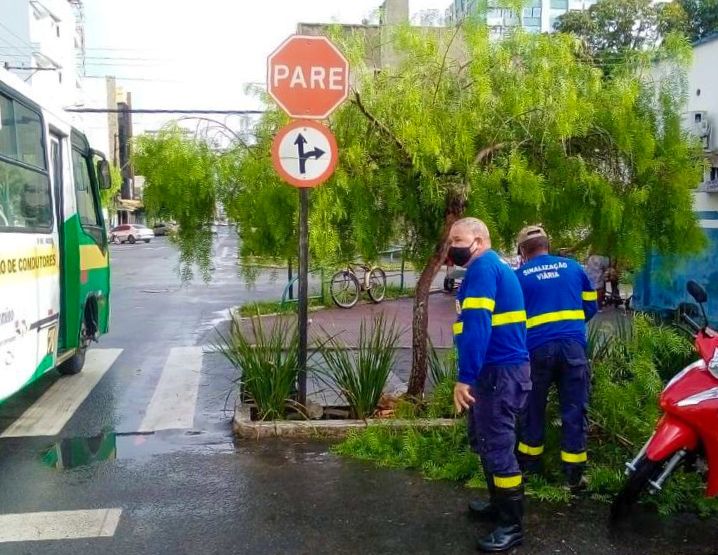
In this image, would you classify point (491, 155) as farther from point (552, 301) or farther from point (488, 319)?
point (488, 319)

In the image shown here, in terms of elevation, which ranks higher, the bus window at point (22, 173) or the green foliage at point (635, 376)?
the bus window at point (22, 173)

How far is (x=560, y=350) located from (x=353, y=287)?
1087 cm

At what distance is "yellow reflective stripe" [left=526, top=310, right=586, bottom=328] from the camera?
508 cm

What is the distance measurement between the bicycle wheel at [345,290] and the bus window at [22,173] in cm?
875

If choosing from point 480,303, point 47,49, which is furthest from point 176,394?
point 47,49

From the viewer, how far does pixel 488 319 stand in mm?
4152

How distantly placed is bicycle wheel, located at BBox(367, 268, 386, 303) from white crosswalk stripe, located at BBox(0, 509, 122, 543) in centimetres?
1145

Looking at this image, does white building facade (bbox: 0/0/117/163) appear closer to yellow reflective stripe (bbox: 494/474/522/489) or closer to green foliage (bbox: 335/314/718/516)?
green foliage (bbox: 335/314/718/516)

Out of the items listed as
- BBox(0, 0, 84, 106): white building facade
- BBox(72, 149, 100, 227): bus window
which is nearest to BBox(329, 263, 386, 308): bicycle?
BBox(72, 149, 100, 227): bus window

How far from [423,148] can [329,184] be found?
84 centimetres

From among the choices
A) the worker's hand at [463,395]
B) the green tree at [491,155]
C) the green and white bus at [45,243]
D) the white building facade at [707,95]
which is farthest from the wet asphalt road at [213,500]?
the white building facade at [707,95]

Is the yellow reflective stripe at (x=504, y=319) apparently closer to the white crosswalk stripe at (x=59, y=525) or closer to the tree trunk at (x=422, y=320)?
the tree trunk at (x=422, y=320)

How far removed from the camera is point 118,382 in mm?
8734

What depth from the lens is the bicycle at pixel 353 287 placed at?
50.5 ft
